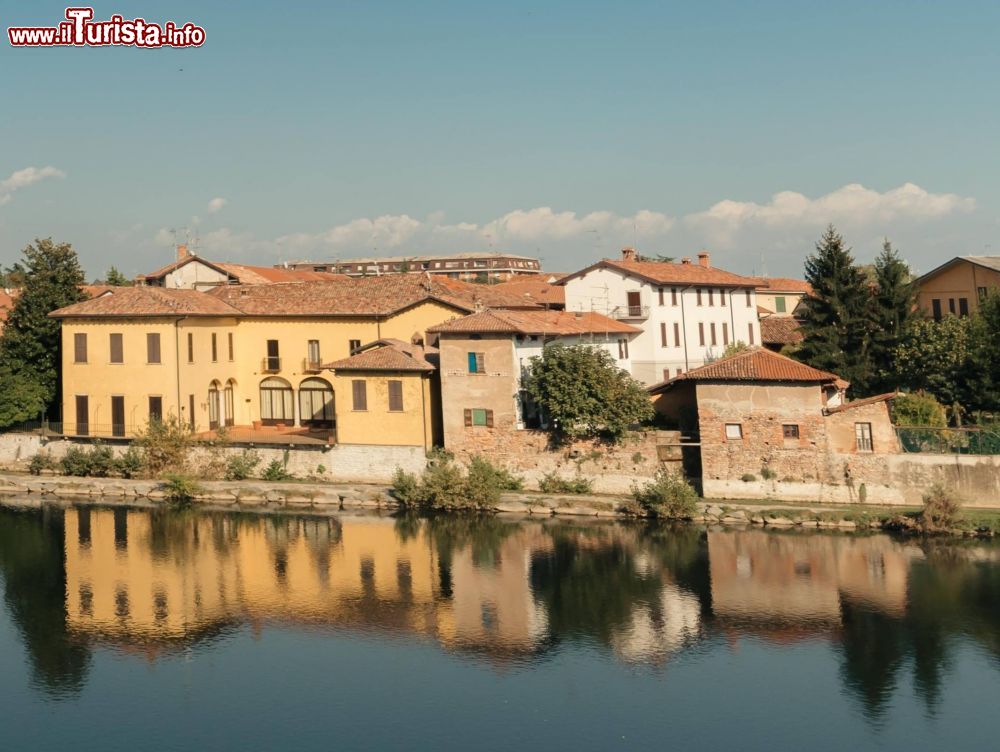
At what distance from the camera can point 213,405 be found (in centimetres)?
4094

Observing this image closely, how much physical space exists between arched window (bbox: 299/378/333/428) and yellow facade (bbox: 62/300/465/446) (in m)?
0.11

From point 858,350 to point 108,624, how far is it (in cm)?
2729

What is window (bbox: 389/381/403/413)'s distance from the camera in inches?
1390

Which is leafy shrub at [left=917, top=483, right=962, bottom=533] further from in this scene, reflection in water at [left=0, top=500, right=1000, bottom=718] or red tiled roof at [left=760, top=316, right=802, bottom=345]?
red tiled roof at [left=760, top=316, right=802, bottom=345]

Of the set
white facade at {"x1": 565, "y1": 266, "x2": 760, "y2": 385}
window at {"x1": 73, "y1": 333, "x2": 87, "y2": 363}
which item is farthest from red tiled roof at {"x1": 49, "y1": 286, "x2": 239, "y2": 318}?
white facade at {"x1": 565, "y1": 266, "x2": 760, "y2": 385}

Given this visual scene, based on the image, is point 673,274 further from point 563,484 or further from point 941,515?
point 941,515

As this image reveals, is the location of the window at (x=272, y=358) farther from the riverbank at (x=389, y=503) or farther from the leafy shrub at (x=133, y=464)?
the riverbank at (x=389, y=503)

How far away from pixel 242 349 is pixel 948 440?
2552 centimetres

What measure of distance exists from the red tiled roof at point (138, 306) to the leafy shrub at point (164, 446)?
3982mm

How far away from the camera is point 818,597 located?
79.9 ft

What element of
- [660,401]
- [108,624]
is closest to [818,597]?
[660,401]

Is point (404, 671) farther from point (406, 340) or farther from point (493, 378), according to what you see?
point (406, 340)

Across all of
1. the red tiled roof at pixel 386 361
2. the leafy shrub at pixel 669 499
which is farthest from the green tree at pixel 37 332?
the leafy shrub at pixel 669 499

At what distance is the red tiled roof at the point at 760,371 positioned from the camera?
30.7 m
